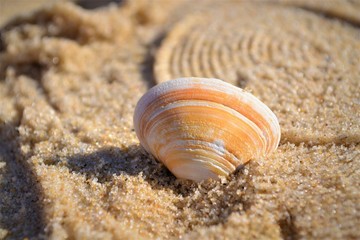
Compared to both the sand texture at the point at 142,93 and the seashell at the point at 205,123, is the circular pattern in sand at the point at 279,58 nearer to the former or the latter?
the sand texture at the point at 142,93

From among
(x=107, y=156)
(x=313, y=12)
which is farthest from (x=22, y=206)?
(x=313, y=12)

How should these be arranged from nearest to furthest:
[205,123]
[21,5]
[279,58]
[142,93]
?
[205,123]
[142,93]
[279,58]
[21,5]

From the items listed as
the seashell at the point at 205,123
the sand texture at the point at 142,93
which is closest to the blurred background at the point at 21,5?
the sand texture at the point at 142,93

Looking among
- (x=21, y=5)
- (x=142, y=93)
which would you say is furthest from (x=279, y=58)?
(x=21, y=5)

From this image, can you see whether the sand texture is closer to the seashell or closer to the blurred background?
A: the seashell

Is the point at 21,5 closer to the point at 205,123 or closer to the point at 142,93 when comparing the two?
the point at 142,93
